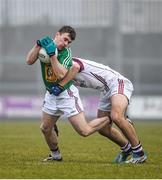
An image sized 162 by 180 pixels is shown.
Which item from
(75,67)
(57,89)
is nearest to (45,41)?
(75,67)

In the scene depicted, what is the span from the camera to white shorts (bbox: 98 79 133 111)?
1263 cm

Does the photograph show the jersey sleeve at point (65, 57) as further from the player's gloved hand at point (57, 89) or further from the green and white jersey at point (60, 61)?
the player's gloved hand at point (57, 89)

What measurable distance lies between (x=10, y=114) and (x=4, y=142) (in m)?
15.7

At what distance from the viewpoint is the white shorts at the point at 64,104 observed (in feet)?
40.6

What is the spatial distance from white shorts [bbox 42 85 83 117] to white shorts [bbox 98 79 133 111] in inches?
22.3

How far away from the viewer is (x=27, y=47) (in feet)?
127

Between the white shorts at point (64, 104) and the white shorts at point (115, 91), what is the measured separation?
0.57 meters

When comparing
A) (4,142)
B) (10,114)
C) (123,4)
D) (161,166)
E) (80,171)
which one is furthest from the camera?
(123,4)

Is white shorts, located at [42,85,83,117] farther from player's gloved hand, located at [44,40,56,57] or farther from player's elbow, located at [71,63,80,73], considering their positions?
player's gloved hand, located at [44,40,56,57]

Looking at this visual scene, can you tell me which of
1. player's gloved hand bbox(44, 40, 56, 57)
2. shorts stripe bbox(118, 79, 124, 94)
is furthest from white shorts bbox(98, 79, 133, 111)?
player's gloved hand bbox(44, 40, 56, 57)

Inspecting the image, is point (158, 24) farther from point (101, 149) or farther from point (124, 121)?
point (124, 121)

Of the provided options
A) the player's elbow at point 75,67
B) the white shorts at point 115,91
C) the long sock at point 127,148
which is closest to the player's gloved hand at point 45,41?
the player's elbow at point 75,67

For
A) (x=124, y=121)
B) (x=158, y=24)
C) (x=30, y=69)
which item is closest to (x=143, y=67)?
(x=158, y=24)

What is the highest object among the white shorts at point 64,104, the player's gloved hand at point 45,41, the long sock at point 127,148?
the player's gloved hand at point 45,41
